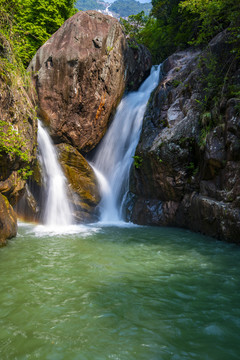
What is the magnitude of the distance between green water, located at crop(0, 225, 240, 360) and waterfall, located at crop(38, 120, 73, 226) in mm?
3680

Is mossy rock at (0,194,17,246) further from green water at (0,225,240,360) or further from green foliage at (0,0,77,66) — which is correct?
green foliage at (0,0,77,66)

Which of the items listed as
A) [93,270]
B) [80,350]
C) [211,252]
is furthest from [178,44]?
[80,350]

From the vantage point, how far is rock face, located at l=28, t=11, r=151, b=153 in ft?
37.1

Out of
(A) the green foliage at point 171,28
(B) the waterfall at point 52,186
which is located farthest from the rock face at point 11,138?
(A) the green foliage at point 171,28

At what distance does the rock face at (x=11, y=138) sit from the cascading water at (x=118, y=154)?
15.0ft

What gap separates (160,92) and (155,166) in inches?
150

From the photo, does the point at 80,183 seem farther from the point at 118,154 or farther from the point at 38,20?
the point at 38,20

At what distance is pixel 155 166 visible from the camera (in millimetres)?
→ 9688

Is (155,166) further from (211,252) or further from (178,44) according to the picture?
(178,44)

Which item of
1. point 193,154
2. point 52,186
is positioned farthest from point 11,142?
point 193,154

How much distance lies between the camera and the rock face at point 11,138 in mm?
6500

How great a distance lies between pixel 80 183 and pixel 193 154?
4.99m

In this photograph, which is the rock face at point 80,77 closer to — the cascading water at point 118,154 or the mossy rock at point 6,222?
the cascading water at point 118,154

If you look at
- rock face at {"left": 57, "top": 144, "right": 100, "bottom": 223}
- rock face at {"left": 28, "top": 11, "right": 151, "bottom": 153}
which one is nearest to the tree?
rock face at {"left": 28, "top": 11, "right": 151, "bottom": 153}
